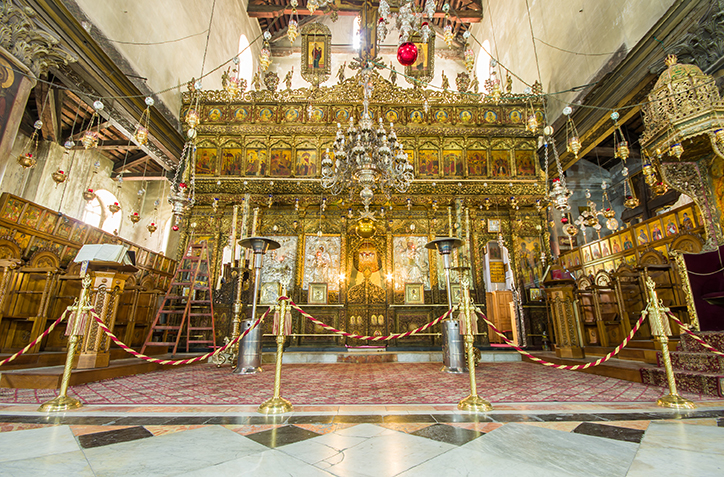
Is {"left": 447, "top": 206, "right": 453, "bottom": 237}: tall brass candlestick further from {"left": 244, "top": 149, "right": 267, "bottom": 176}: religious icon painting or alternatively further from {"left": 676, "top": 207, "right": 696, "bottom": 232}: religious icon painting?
{"left": 244, "top": 149, "right": 267, "bottom": 176}: religious icon painting

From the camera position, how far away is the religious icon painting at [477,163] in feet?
33.1

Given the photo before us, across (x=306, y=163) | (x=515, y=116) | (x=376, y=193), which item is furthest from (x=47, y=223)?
(x=515, y=116)

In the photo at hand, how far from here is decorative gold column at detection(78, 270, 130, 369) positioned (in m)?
4.32

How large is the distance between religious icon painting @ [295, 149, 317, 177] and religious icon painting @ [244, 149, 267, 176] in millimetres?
1085

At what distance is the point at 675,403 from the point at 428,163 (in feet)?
27.7

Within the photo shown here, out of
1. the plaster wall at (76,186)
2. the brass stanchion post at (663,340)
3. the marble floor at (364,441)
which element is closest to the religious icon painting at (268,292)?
the plaster wall at (76,186)

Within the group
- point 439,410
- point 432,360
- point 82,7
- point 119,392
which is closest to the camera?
point 439,410

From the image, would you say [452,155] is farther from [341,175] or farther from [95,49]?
[95,49]

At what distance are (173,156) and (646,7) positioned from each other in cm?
1227

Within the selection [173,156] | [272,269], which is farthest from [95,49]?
Answer: [272,269]

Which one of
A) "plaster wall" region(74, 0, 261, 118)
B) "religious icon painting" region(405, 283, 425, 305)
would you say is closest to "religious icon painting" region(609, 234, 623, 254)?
"religious icon painting" region(405, 283, 425, 305)

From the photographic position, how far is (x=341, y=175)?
24.4ft

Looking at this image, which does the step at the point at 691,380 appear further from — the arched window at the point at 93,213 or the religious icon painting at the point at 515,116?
the arched window at the point at 93,213

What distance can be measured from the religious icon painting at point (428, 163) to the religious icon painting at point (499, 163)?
169 cm
